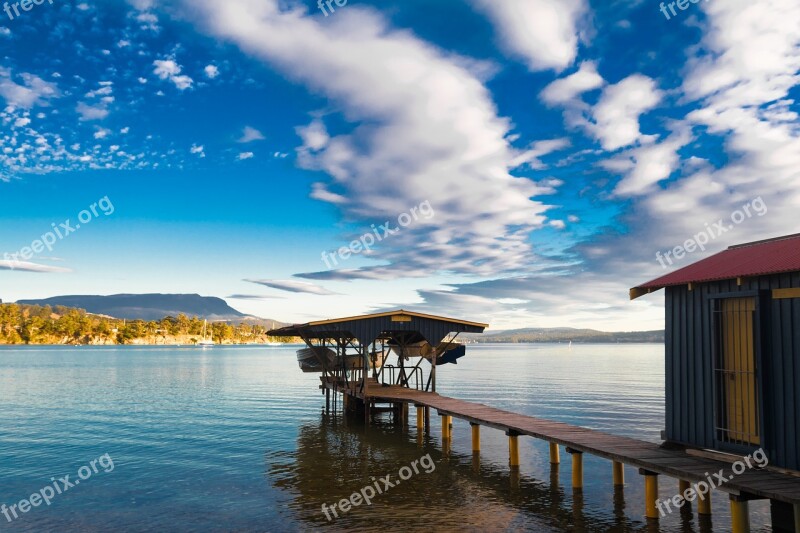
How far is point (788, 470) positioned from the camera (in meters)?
11.4

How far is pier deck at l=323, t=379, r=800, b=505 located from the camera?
10773 mm

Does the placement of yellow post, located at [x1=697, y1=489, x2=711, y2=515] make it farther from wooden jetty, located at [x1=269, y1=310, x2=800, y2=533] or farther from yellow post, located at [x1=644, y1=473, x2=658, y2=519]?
yellow post, located at [x1=644, y1=473, x2=658, y2=519]

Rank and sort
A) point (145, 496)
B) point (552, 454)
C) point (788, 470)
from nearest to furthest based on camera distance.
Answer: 1. point (788, 470)
2. point (145, 496)
3. point (552, 454)

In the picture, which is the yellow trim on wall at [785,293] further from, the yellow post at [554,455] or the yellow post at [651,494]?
the yellow post at [554,455]

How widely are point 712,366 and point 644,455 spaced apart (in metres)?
2.63

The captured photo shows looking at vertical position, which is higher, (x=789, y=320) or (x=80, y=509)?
(x=789, y=320)

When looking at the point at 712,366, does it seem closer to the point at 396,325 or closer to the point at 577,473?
the point at 577,473

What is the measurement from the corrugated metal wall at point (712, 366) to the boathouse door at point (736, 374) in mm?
188

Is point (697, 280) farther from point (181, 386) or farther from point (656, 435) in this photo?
point (181, 386)

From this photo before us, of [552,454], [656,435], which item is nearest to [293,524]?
[552,454]

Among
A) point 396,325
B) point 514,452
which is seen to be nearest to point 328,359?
point 396,325

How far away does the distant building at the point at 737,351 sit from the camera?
11578 mm

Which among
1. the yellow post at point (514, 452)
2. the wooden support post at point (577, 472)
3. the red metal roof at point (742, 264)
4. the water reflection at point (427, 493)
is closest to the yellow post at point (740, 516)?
the water reflection at point (427, 493)

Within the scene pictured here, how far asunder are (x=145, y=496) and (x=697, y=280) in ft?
51.9
